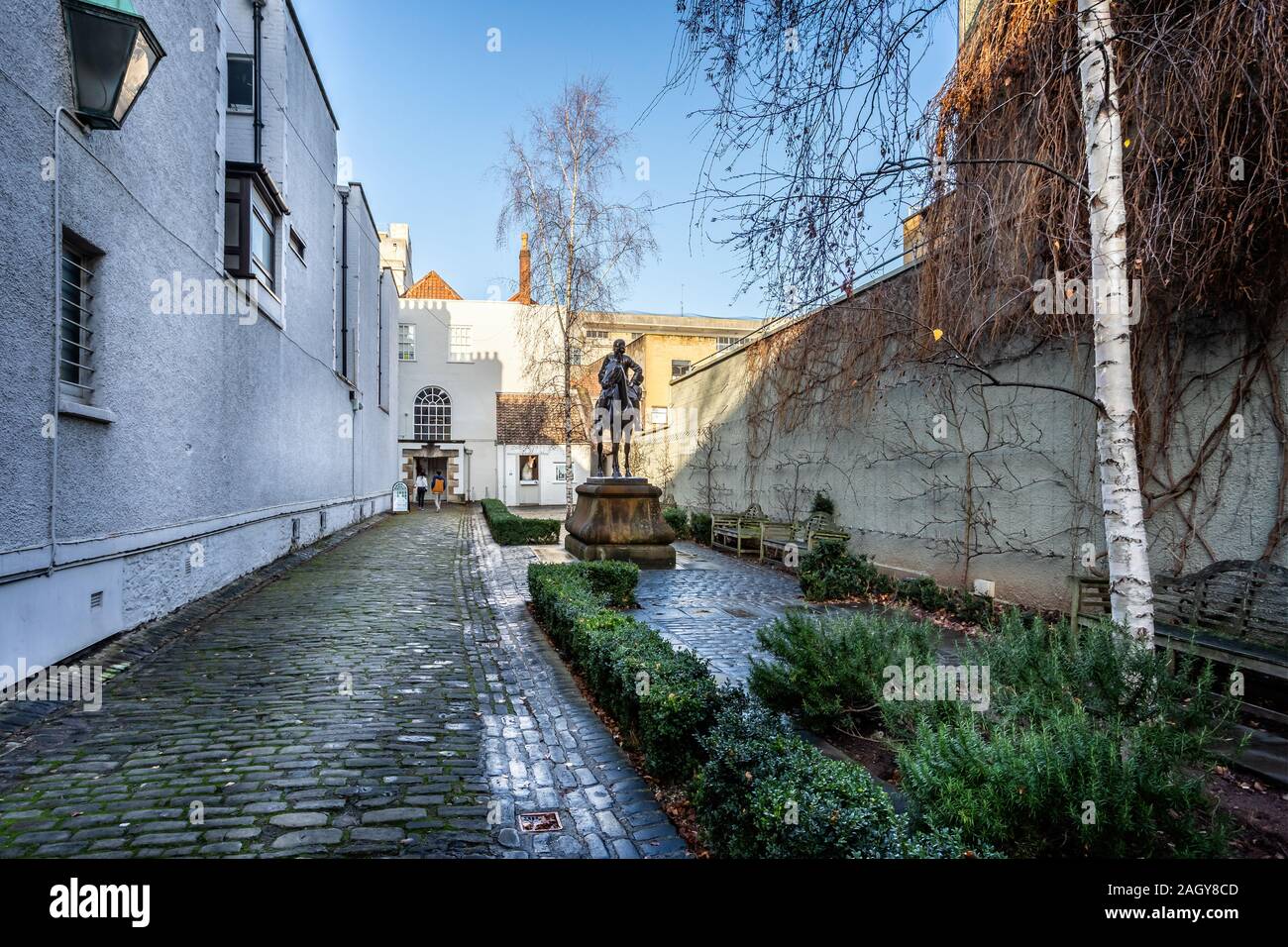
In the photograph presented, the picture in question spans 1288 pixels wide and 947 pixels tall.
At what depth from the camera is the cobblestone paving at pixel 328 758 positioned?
291 cm

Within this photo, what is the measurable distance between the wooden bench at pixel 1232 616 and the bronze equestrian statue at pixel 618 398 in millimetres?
8783

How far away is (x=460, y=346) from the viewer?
119ft

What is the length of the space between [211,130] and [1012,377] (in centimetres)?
1032

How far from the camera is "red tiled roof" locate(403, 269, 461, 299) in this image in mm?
38094

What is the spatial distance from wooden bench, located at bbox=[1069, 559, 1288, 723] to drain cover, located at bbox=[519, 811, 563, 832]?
3629 mm

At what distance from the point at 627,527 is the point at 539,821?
9.29 m

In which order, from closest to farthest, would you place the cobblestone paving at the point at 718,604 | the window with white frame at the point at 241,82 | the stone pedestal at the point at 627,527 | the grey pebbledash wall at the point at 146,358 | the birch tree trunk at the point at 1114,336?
the birch tree trunk at the point at 1114,336
the grey pebbledash wall at the point at 146,358
the cobblestone paving at the point at 718,604
the window with white frame at the point at 241,82
the stone pedestal at the point at 627,527

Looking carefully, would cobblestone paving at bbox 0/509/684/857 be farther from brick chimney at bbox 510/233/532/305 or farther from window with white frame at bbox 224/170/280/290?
brick chimney at bbox 510/233/532/305

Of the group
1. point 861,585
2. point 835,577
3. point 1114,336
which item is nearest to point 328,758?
point 1114,336

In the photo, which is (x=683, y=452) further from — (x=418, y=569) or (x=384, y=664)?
(x=384, y=664)

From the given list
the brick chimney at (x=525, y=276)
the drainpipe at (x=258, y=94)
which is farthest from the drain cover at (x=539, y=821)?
the brick chimney at (x=525, y=276)

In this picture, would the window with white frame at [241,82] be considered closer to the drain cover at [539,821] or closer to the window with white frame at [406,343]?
the drain cover at [539,821]

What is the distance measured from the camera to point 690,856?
280cm
